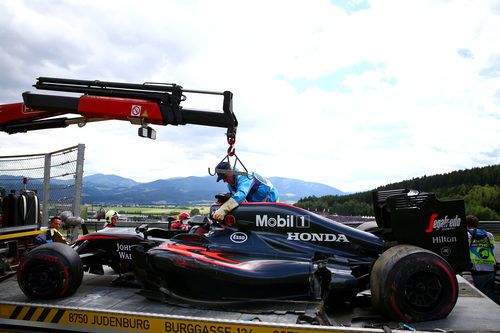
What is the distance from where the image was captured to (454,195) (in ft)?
78.5

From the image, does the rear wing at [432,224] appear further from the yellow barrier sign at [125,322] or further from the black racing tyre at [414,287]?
the yellow barrier sign at [125,322]

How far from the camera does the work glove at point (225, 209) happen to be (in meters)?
5.45

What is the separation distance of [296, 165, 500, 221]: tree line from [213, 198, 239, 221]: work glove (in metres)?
13.9

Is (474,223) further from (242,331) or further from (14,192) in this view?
Result: (14,192)

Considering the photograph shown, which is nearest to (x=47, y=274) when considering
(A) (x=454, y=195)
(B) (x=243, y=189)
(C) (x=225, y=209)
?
(C) (x=225, y=209)

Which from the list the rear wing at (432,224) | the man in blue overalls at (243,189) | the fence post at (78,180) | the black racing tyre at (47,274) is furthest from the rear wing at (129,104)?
the fence post at (78,180)

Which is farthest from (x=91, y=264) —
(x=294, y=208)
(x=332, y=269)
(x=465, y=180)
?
(x=465, y=180)

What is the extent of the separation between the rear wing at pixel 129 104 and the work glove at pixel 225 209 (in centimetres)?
96

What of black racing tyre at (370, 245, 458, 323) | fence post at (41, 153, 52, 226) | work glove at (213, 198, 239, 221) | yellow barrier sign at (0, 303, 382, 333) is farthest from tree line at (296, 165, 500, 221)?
yellow barrier sign at (0, 303, 382, 333)

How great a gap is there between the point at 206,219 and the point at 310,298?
246cm

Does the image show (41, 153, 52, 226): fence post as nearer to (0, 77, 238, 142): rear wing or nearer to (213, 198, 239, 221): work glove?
(0, 77, 238, 142): rear wing

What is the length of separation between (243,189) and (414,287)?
2.60m

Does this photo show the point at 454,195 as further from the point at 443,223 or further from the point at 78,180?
the point at 78,180

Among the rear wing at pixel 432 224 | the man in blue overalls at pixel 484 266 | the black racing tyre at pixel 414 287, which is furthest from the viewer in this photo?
the man in blue overalls at pixel 484 266
